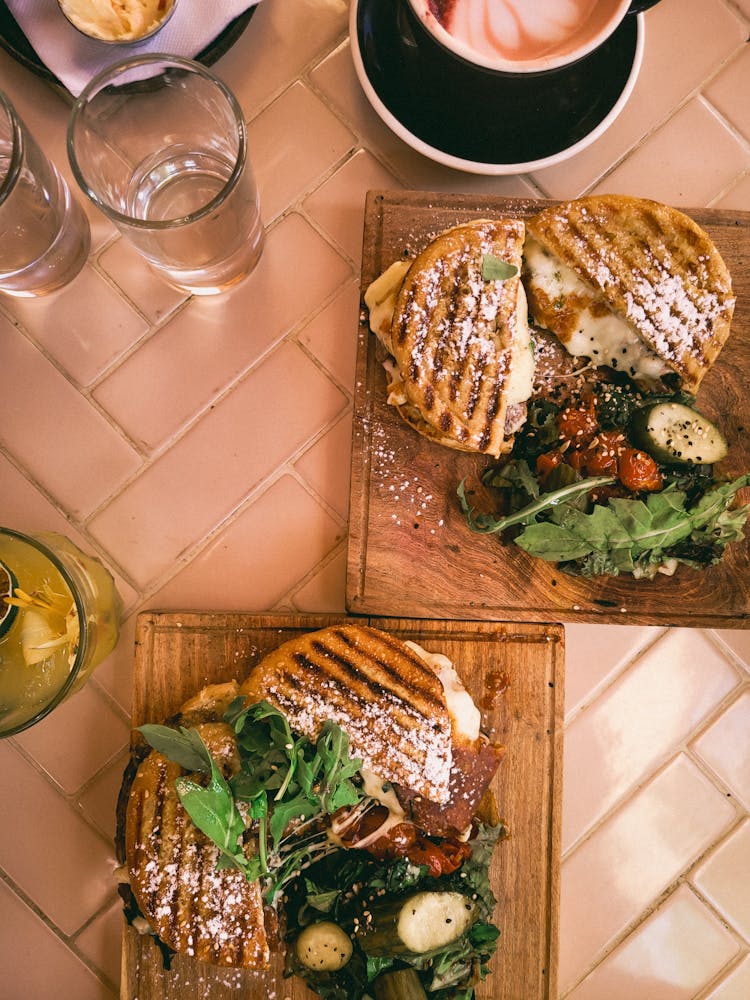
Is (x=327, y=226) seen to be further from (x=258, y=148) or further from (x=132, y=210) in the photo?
(x=132, y=210)

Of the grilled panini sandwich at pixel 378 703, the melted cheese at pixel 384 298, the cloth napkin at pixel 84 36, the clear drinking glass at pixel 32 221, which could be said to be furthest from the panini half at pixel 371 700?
the cloth napkin at pixel 84 36

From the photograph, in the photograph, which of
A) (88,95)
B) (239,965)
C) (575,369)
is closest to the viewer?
(88,95)

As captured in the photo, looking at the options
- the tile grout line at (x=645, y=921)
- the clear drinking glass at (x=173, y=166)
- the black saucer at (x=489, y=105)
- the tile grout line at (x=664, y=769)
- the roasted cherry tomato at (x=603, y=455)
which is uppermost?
the clear drinking glass at (x=173, y=166)

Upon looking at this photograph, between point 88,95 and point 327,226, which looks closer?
point 88,95

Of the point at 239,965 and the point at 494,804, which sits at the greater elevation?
the point at 239,965

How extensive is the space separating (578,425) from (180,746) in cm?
86

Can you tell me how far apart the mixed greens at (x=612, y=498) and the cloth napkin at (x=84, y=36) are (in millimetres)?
862

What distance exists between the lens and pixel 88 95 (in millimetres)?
1194

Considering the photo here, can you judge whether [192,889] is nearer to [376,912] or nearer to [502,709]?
[376,912]

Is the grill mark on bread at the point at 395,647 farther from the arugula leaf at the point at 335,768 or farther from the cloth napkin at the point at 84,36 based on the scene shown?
the cloth napkin at the point at 84,36

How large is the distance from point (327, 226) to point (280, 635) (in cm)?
79

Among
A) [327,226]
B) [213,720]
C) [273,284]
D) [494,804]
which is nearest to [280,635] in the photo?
[213,720]

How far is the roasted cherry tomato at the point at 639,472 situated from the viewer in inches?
53.6

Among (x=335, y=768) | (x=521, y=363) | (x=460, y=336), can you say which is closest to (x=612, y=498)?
(x=521, y=363)
